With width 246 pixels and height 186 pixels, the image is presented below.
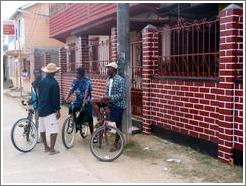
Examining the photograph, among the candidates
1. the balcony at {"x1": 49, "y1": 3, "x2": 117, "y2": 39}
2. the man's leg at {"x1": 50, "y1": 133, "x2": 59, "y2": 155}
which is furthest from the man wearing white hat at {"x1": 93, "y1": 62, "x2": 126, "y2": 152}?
the balcony at {"x1": 49, "y1": 3, "x2": 117, "y2": 39}

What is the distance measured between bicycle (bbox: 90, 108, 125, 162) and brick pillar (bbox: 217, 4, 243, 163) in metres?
1.67

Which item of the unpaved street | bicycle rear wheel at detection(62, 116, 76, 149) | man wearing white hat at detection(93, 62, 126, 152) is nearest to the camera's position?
the unpaved street

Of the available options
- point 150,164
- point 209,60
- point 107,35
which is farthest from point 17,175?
point 107,35

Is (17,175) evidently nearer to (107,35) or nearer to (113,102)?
(113,102)

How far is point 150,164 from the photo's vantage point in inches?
279

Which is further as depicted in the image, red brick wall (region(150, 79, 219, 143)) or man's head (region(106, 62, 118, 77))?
man's head (region(106, 62, 118, 77))

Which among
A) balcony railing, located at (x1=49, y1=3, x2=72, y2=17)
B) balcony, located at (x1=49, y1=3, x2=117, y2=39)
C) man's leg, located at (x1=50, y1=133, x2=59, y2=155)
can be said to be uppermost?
balcony railing, located at (x1=49, y1=3, x2=72, y2=17)

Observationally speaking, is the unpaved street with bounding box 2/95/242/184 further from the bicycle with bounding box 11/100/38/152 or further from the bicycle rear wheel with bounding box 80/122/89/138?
the bicycle rear wheel with bounding box 80/122/89/138

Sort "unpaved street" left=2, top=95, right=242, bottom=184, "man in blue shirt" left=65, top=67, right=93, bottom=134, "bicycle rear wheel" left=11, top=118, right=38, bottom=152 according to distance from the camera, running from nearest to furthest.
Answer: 1. "unpaved street" left=2, top=95, right=242, bottom=184
2. "bicycle rear wheel" left=11, top=118, right=38, bottom=152
3. "man in blue shirt" left=65, top=67, right=93, bottom=134

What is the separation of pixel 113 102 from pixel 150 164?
4.83 ft

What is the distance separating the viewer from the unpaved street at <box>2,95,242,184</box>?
6281 millimetres

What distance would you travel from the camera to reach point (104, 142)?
7.76 meters

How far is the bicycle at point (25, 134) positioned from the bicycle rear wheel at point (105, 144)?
1564 millimetres

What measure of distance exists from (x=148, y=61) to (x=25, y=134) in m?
2.98
